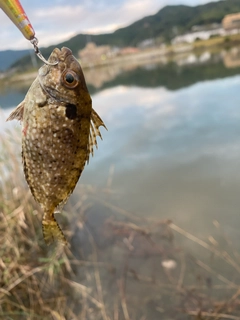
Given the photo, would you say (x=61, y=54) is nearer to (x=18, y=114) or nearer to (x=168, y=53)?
(x=18, y=114)

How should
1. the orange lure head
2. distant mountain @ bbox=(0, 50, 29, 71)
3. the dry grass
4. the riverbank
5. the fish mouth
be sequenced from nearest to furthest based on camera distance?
1. the orange lure head
2. the fish mouth
3. distant mountain @ bbox=(0, 50, 29, 71)
4. the dry grass
5. the riverbank

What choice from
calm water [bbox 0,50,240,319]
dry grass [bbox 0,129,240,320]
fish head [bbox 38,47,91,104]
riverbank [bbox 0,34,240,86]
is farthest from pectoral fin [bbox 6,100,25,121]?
riverbank [bbox 0,34,240,86]

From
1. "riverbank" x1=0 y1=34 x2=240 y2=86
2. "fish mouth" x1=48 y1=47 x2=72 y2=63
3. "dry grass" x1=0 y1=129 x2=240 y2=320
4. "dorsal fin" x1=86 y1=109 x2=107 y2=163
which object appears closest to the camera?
"fish mouth" x1=48 y1=47 x2=72 y2=63

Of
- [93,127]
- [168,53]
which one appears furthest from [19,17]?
[168,53]

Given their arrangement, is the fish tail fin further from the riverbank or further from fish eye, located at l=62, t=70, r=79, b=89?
the riverbank

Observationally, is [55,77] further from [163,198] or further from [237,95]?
[237,95]

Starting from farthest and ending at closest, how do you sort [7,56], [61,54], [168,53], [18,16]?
[168,53] < [7,56] < [61,54] < [18,16]
